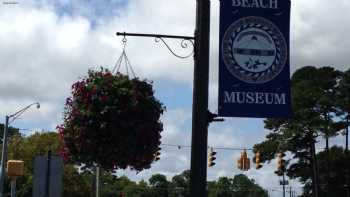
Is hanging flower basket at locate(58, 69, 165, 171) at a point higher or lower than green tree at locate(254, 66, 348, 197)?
lower

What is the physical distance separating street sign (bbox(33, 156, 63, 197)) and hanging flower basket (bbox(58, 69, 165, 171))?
171cm

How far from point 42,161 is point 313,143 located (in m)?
62.0

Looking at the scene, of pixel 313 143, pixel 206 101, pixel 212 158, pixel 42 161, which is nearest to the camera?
pixel 206 101

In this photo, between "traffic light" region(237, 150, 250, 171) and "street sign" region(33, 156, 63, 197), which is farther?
"traffic light" region(237, 150, 250, 171)

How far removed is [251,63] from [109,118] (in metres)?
4.67

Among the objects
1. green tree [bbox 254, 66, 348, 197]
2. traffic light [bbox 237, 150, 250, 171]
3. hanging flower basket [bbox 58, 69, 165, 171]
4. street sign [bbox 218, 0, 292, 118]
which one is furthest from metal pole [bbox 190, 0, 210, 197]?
green tree [bbox 254, 66, 348, 197]

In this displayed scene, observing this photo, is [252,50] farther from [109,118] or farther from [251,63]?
[109,118]

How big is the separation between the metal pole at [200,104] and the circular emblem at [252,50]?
249 mm

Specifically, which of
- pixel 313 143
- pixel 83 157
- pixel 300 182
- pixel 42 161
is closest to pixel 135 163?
pixel 83 157

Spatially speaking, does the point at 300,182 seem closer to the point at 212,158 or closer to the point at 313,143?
the point at 313,143

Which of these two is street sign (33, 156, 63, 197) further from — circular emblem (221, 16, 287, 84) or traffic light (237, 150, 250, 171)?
traffic light (237, 150, 250, 171)

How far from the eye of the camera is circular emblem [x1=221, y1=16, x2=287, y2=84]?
849 centimetres

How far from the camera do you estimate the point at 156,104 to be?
13.4 m

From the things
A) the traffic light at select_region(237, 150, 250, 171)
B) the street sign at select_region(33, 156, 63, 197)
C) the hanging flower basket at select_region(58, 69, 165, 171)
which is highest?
the traffic light at select_region(237, 150, 250, 171)
